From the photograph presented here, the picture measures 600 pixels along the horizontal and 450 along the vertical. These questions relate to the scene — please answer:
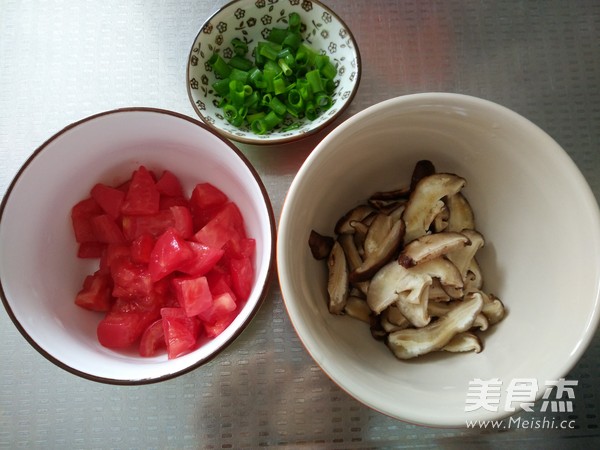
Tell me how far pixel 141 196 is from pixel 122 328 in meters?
0.24

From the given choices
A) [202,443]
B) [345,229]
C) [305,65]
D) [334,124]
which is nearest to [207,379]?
[202,443]

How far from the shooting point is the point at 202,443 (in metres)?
0.91

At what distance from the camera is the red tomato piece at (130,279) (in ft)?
2.85

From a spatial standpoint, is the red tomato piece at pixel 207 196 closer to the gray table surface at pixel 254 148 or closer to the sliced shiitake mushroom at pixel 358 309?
the gray table surface at pixel 254 148

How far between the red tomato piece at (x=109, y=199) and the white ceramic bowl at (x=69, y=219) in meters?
0.02

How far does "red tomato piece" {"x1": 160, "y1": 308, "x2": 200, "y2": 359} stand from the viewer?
2.66ft

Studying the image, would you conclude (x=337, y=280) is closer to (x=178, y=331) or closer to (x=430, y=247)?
(x=430, y=247)

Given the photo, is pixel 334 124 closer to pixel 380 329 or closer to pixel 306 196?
pixel 306 196

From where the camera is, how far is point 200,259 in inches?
34.0

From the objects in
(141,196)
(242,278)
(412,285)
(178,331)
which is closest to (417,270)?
(412,285)

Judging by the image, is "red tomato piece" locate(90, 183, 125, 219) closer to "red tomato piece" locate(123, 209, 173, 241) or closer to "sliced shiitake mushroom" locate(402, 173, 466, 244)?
"red tomato piece" locate(123, 209, 173, 241)

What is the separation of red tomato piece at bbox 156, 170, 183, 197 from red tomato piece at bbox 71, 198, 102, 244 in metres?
0.12

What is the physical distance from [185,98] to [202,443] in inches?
27.4

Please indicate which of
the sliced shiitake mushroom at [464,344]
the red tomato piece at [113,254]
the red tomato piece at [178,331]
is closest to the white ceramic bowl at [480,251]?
the sliced shiitake mushroom at [464,344]
